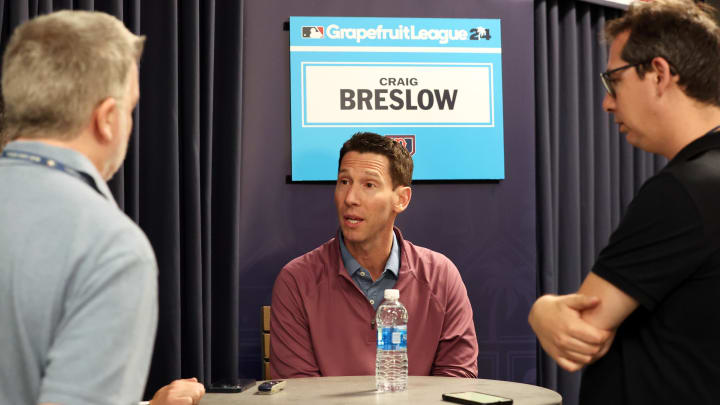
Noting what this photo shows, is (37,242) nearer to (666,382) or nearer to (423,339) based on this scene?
(666,382)

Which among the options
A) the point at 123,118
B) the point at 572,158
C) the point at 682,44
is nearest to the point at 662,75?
the point at 682,44

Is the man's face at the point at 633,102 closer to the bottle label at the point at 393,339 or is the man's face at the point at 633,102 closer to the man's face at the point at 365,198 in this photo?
the bottle label at the point at 393,339

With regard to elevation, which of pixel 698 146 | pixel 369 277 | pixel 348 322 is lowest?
pixel 348 322

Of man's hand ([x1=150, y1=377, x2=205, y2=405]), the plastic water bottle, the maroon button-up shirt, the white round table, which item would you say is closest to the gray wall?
the maroon button-up shirt

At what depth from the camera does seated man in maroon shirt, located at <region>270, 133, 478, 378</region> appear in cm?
273

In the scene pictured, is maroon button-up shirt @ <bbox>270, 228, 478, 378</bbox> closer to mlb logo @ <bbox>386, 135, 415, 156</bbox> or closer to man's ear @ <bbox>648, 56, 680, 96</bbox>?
mlb logo @ <bbox>386, 135, 415, 156</bbox>

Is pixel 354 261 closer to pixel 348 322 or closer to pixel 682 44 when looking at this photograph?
pixel 348 322

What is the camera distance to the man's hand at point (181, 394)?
6.48 ft

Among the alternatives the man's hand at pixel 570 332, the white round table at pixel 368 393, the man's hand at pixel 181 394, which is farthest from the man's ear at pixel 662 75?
the man's hand at pixel 181 394

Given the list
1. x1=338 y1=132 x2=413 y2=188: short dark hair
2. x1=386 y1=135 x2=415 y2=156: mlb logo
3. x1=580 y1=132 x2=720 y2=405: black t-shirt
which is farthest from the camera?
x1=386 y1=135 x2=415 y2=156: mlb logo

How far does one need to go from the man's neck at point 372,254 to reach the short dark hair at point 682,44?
1570 millimetres

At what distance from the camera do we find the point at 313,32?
338 cm

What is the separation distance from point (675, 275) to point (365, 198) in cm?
175

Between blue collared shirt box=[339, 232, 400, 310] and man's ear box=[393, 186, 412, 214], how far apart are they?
0.27 m
